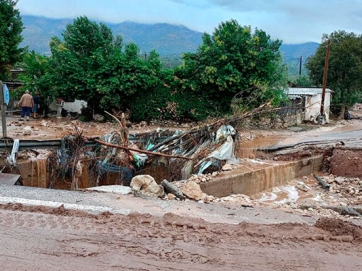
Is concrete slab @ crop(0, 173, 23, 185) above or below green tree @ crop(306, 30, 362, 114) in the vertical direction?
below

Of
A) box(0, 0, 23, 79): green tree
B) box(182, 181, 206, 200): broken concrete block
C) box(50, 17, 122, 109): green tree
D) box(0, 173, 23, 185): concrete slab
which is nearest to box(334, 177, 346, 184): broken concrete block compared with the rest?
→ box(182, 181, 206, 200): broken concrete block

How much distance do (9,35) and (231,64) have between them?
14.3 m

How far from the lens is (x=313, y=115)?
26344mm

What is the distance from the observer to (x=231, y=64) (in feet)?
61.8

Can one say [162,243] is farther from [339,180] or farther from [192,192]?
[339,180]

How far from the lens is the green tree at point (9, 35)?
21.6 metres

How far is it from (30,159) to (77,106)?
1223 cm

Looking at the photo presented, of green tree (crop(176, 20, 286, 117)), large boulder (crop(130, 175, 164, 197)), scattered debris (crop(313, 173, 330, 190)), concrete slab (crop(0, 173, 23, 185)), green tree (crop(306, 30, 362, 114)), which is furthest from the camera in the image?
green tree (crop(306, 30, 362, 114))

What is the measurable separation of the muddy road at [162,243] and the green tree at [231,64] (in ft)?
45.9

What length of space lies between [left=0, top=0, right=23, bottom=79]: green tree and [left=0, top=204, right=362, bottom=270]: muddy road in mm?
19568

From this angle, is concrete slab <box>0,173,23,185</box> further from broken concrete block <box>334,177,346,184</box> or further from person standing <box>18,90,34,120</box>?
person standing <box>18,90,34,120</box>

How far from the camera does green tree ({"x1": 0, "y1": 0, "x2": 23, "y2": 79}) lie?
2164 cm

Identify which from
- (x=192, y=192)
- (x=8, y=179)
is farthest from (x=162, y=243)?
(x=8, y=179)

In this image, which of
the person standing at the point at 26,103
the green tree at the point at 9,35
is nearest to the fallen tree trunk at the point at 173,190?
the person standing at the point at 26,103
